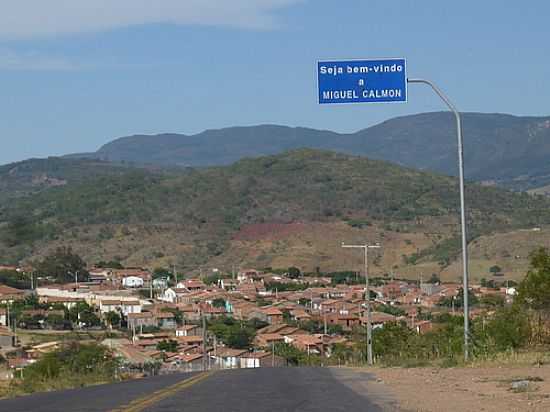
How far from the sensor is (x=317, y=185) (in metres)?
140

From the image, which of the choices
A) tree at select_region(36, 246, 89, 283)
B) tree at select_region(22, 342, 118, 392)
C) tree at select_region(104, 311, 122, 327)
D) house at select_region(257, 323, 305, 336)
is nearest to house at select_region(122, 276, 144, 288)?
tree at select_region(36, 246, 89, 283)

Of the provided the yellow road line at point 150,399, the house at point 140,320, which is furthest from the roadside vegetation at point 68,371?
the house at point 140,320

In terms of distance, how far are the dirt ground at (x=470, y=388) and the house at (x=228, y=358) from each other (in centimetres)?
3419

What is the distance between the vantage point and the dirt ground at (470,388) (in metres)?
14.6

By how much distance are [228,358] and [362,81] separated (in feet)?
113

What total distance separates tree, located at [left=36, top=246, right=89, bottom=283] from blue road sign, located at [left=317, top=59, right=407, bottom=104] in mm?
75428

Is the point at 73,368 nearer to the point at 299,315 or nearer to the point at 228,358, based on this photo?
the point at 228,358

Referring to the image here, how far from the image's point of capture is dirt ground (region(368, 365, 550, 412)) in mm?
14562

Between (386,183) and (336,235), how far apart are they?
1002 inches

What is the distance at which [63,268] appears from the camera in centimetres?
9988

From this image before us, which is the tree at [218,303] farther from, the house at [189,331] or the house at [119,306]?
the house at [189,331]

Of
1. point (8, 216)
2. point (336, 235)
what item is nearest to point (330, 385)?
point (336, 235)

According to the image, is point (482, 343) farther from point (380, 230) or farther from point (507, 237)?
point (380, 230)

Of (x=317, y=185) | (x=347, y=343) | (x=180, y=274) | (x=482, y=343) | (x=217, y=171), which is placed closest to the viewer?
(x=482, y=343)
